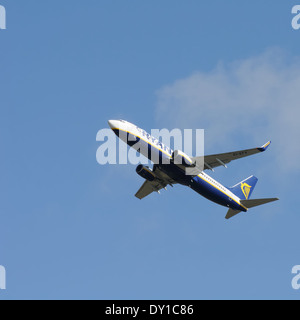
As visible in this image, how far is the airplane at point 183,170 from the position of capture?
77688mm

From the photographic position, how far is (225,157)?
81062 mm

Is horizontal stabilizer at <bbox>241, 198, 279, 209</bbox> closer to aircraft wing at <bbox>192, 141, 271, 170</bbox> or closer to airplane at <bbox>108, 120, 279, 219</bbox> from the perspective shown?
airplane at <bbox>108, 120, 279, 219</bbox>

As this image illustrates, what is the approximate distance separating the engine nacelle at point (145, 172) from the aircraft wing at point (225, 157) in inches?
258

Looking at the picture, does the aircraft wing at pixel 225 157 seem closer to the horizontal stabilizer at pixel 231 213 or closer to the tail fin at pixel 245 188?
the tail fin at pixel 245 188

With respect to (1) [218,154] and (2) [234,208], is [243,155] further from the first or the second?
(2) [234,208]

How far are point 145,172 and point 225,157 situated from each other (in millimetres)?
10729

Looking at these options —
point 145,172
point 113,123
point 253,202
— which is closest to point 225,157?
point 253,202

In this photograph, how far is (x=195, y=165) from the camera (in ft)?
265

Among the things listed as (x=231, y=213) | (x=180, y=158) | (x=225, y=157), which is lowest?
(x=231, y=213)

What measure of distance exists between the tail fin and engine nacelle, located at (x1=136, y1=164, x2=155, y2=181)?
Result: 1138 cm

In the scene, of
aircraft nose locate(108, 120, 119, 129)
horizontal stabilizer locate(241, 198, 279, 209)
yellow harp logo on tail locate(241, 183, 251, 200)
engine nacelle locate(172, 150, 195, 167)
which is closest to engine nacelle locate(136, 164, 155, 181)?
engine nacelle locate(172, 150, 195, 167)

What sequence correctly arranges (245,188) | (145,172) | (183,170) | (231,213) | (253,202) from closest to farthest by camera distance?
(183,170) < (145,172) < (253,202) < (231,213) < (245,188)

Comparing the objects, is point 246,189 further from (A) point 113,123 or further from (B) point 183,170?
(A) point 113,123
